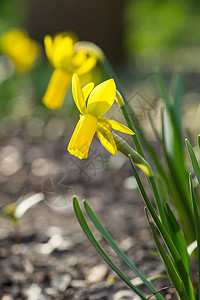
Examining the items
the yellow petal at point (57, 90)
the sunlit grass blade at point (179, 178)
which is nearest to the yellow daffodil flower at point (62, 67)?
the yellow petal at point (57, 90)

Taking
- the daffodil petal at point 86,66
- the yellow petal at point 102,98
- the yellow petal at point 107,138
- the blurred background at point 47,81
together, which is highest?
the yellow petal at point 102,98

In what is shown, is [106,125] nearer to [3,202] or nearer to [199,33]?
[3,202]

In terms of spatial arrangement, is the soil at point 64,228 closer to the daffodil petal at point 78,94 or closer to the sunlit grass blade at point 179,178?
the sunlit grass blade at point 179,178

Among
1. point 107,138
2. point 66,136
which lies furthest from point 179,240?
point 66,136

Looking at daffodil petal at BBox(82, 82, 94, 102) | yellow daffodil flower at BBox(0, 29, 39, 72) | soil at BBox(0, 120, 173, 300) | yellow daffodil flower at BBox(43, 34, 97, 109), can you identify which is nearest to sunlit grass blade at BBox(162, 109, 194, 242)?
soil at BBox(0, 120, 173, 300)

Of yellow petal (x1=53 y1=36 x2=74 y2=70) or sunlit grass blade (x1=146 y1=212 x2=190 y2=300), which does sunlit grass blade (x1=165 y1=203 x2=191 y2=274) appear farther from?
yellow petal (x1=53 y1=36 x2=74 y2=70)

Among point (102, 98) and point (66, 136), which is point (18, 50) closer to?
point (66, 136)
